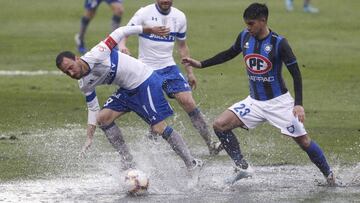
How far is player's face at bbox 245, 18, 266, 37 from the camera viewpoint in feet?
39.4

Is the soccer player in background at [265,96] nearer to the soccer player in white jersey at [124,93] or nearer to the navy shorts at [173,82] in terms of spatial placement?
the soccer player in white jersey at [124,93]

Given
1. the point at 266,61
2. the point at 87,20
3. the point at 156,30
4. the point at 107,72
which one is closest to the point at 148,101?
the point at 107,72

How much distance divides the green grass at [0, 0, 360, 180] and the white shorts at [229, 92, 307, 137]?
56.7 inches

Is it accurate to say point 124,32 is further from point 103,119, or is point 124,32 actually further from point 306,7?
point 306,7

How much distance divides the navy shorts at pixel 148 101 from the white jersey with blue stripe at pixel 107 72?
0.08 meters

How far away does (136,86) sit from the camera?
1251 centimetres

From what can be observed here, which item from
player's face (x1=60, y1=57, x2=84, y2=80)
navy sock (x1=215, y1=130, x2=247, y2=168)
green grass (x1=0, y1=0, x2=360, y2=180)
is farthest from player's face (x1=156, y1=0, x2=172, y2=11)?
player's face (x1=60, y1=57, x2=84, y2=80)

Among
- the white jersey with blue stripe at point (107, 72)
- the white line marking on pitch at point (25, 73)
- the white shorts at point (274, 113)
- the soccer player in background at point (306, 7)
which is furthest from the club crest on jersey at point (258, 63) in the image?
the soccer player in background at point (306, 7)

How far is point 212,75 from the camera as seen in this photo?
21.5 meters

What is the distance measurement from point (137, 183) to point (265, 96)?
1.79 metres

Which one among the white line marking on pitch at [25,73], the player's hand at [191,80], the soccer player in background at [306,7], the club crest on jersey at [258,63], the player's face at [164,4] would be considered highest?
the club crest on jersey at [258,63]

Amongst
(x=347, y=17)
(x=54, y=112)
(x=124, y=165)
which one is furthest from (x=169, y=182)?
(x=347, y=17)

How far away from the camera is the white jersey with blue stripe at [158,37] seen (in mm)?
14906

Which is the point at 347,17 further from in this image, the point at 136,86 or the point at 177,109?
the point at 136,86
